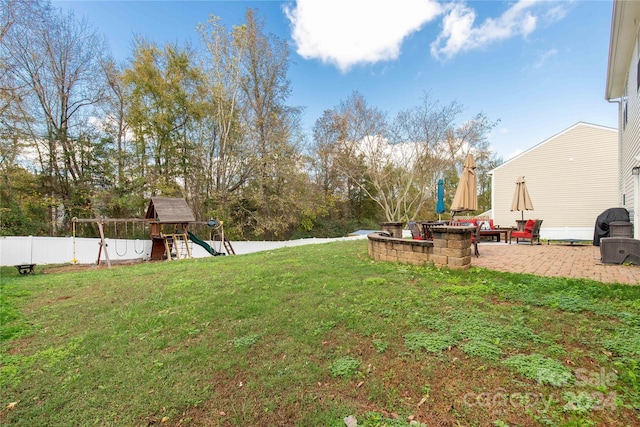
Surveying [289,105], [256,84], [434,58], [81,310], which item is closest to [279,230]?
[289,105]

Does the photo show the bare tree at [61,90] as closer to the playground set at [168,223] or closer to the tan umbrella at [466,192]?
the playground set at [168,223]

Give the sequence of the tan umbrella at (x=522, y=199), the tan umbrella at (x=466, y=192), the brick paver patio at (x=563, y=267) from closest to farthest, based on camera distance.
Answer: the brick paver patio at (x=563, y=267), the tan umbrella at (x=466, y=192), the tan umbrella at (x=522, y=199)

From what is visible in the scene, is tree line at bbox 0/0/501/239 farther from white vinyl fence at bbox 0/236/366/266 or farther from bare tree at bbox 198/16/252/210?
white vinyl fence at bbox 0/236/366/266

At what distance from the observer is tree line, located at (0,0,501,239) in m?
13.3

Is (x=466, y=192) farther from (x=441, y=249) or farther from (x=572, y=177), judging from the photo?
(x=572, y=177)

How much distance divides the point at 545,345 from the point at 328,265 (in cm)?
373

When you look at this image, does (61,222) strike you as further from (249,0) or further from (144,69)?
(249,0)

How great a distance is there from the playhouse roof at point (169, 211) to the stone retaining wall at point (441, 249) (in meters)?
10.6

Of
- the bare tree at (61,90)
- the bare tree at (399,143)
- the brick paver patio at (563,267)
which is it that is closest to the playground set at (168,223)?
the bare tree at (61,90)

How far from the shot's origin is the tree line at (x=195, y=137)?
13.3m

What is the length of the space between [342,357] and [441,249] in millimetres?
3029

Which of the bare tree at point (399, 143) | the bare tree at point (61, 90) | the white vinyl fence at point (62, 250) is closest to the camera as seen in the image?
the white vinyl fence at point (62, 250)

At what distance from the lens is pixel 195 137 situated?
17.2m

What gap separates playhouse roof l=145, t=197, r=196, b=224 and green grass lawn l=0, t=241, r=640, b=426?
8.67 meters
